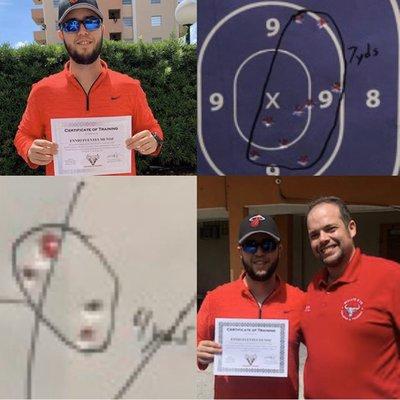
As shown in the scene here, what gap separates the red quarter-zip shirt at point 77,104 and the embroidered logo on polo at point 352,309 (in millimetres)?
1022

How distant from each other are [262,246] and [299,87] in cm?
201

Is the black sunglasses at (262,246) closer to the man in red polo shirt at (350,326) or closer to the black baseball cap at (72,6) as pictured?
the man in red polo shirt at (350,326)

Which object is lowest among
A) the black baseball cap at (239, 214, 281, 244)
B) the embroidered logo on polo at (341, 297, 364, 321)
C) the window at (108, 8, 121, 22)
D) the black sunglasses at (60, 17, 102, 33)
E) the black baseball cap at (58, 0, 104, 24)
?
the embroidered logo on polo at (341, 297, 364, 321)

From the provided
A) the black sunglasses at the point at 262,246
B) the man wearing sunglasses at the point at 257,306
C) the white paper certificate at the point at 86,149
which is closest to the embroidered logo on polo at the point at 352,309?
the man wearing sunglasses at the point at 257,306

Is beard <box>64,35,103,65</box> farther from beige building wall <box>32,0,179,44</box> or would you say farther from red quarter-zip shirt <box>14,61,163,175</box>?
beige building wall <box>32,0,179,44</box>

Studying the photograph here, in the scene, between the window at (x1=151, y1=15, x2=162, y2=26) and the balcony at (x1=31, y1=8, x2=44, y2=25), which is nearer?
the window at (x1=151, y1=15, x2=162, y2=26)

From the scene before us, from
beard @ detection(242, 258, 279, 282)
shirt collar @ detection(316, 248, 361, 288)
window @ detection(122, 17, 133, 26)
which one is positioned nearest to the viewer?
shirt collar @ detection(316, 248, 361, 288)

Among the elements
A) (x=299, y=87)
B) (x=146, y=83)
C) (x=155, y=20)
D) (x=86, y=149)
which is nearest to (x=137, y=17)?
(x=155, y=20)

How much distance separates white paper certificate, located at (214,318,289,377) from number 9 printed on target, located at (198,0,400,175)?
1920 millimetres

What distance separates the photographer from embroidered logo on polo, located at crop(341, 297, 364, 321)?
1.82 meters

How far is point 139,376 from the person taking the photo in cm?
137

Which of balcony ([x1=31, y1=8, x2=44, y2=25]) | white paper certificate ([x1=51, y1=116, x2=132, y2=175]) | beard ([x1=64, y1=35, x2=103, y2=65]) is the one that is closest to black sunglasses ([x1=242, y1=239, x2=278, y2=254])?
white paper certificate ([x1=51, y1=116, x2=132, y2=175])

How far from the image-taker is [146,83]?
5480 mm

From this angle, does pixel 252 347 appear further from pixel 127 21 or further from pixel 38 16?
pixel 38 16
